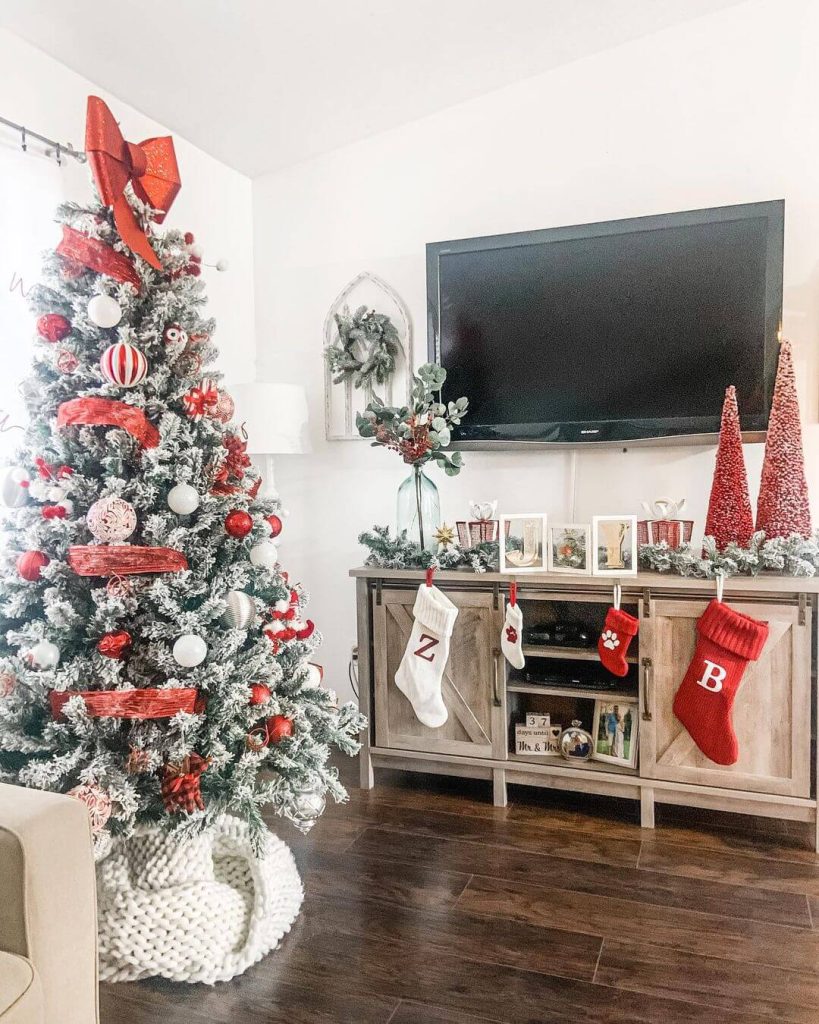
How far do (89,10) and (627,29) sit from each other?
5.64ft

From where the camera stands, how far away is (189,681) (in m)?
1.73

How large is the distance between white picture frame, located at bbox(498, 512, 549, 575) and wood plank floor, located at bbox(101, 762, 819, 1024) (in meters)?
0.79

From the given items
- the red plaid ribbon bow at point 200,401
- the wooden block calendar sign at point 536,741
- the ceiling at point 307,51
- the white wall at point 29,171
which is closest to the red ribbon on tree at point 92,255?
the red plaid ribbon bow at point 200,401

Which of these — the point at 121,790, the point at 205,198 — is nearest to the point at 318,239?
the point at 205,198

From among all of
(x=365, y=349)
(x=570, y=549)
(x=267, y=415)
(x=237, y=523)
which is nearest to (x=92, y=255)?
(x=237, y=523)

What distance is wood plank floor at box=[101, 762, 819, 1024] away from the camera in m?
1.62

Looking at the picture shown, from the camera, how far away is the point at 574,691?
2.52 meters

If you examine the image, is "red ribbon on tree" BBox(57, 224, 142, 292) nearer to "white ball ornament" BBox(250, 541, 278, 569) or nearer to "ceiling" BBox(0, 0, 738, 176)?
"white ball ornament" BBox(250, 541, 278, 569)

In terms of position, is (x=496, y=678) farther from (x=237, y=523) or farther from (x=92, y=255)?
(x=92, y=255)

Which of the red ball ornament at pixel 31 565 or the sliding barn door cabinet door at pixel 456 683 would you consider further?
the sliding barn door cabinet door at pixel 456 683

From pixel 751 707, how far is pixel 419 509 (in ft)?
3.96

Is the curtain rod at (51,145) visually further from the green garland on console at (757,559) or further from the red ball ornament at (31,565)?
the green garland on console at (757,559)

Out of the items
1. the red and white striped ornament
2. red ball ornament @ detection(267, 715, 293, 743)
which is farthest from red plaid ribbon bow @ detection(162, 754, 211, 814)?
the red and white striped ornament

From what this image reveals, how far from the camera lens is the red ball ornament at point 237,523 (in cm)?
179
